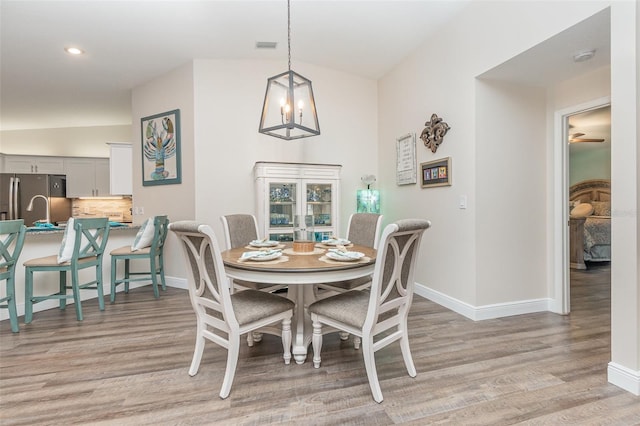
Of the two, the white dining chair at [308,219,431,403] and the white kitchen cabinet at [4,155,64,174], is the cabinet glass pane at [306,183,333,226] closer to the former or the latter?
the white dining chair at [308,219,431,403]

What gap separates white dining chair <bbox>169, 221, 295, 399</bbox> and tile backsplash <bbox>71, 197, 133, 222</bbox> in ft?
18.1

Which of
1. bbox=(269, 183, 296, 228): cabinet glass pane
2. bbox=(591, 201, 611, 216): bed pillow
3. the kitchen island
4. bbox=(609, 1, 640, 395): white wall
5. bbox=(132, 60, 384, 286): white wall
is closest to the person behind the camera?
bbox=(609, 1, 640, 395): white wall

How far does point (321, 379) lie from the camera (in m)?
1.91

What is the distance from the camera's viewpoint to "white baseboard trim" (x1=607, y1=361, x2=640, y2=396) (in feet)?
5.72

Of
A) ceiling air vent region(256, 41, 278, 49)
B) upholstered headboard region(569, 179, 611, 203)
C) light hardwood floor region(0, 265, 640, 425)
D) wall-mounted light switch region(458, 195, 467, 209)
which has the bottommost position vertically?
light hardwood floor region(0, 265, 640, 425)

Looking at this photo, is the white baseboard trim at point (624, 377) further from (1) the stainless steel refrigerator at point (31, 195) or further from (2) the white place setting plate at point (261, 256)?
(1) the stainless steel refrigerator at point (31, 195)

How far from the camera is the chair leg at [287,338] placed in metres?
2.01

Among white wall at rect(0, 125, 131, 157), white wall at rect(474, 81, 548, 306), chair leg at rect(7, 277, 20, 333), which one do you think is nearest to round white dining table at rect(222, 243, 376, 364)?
white wall at rect(474, 81, 548, 306)

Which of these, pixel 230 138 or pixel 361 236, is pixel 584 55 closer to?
pixel 361 236

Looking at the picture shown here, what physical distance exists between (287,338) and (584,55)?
303 centimetres

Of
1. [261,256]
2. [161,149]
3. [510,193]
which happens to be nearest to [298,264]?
[261,256]

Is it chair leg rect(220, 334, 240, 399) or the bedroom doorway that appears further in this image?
the bedroom doorway

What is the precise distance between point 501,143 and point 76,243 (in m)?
4.07

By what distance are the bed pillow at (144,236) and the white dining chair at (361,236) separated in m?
2.18
